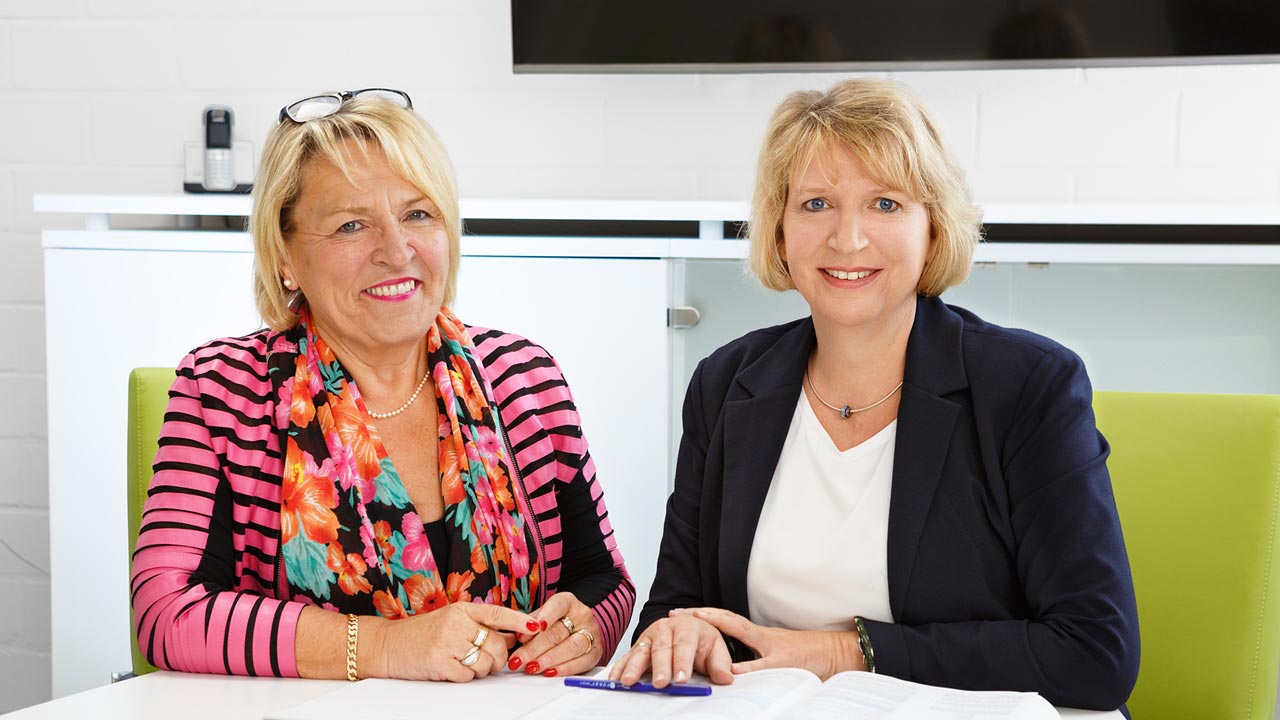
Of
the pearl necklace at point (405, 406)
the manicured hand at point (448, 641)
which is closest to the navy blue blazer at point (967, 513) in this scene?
the manicured hand at point (448, 641)

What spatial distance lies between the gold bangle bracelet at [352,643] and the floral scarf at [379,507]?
0.15m

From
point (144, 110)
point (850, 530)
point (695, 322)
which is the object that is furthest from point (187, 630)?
point (144, 110)

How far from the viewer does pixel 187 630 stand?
122 centimetres

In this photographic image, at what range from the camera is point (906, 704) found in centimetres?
99

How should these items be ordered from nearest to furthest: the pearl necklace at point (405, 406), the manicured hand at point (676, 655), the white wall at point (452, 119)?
the manicured hand at point (676, 655) → the pearl necklace at point (405, 406) → the white wall at point (452, 119)

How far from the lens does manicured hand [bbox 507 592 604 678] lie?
4.01 ft

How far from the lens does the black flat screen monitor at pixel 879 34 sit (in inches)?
91.3

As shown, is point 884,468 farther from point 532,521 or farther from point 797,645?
point 532,521

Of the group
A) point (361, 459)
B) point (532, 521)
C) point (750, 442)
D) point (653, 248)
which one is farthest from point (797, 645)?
point (653, 248)

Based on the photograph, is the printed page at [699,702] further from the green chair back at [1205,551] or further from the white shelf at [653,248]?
the white shelf at [653,248]

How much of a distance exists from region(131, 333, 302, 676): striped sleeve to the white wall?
4.30 ft

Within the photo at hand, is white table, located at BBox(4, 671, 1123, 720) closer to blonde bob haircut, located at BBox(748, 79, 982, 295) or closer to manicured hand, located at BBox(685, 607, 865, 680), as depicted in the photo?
manicured hand, located at BBox(685, 607, 865, 680)

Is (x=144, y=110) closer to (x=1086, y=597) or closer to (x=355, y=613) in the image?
(x=355, y=613)

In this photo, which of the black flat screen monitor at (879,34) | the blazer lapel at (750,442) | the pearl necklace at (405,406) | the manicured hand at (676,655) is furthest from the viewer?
the black flat screen monitor at (879,34)
